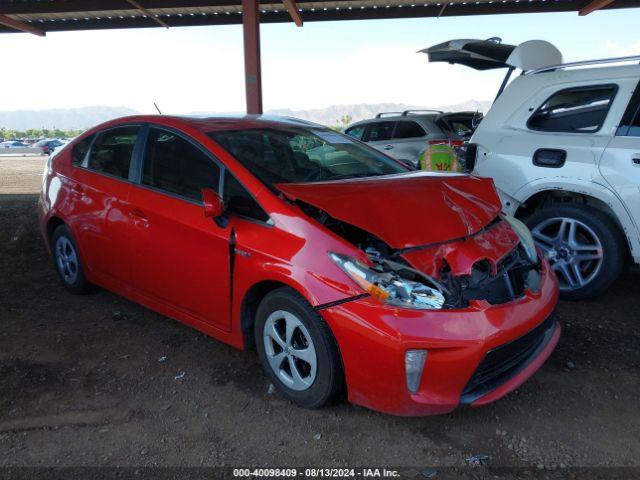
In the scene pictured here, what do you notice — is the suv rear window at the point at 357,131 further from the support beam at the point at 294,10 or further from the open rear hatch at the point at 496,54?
the open rear hatch at the point at 496,54

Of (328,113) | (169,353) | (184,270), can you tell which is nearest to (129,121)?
(184,270)

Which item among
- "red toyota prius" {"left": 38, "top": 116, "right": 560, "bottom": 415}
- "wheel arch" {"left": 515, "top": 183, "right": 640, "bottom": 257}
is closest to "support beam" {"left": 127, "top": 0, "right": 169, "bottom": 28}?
"red toyota prius" {"left": 38, "top": 116, "right": 560, "bottom": 415}

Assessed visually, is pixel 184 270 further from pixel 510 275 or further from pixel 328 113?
pixel 328 113

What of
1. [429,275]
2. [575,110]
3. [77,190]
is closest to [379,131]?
[575,110]

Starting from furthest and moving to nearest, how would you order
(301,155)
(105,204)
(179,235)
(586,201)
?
(586,201) < (105,204) < (301,155) < (179,235)

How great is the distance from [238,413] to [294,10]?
30.7 ft

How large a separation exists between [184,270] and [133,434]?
38.6 inches

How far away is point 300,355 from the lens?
8.41ft

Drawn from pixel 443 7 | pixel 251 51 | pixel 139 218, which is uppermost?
pixel 443 7

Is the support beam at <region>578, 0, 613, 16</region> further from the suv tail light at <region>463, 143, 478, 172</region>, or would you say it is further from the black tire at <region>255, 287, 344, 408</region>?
the black tire at <region>255, 287, 344, 408</region>

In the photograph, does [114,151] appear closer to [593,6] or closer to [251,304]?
[251,304]

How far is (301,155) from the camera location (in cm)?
340

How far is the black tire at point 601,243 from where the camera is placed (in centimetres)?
384

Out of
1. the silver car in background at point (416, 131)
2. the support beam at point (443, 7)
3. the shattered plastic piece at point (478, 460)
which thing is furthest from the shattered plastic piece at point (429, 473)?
the support beam at point (443, 7)
